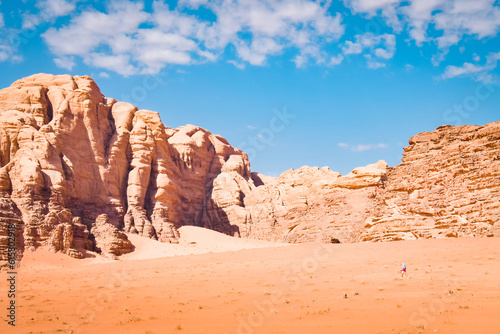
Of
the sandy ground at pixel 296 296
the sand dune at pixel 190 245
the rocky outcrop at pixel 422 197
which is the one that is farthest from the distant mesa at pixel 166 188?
the sandy ground at pixel 296 296

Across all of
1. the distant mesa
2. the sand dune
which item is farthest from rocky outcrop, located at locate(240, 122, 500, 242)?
the sand dune

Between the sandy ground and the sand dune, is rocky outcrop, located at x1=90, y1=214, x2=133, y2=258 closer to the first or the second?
the sand dune

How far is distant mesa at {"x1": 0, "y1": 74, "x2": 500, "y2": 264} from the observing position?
30.0m

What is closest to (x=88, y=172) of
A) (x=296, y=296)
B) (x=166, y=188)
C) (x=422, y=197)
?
(x=166, y=188)

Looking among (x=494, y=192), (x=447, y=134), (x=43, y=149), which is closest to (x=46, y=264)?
(x=43, y=149)

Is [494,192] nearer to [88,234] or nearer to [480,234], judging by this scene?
[480,234]

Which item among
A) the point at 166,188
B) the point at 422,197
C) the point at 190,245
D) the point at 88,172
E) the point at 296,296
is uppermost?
the point at 88,172

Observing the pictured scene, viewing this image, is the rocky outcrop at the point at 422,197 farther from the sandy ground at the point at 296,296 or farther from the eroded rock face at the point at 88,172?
the eroded rock face at the point at 88,172

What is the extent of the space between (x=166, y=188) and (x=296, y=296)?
40565mm

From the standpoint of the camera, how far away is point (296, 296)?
1359cm

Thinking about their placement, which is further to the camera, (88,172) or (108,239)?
(88,172)

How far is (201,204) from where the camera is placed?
205 ft

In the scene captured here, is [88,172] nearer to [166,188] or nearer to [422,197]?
[166,188]

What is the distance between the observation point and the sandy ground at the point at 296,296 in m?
9.84
